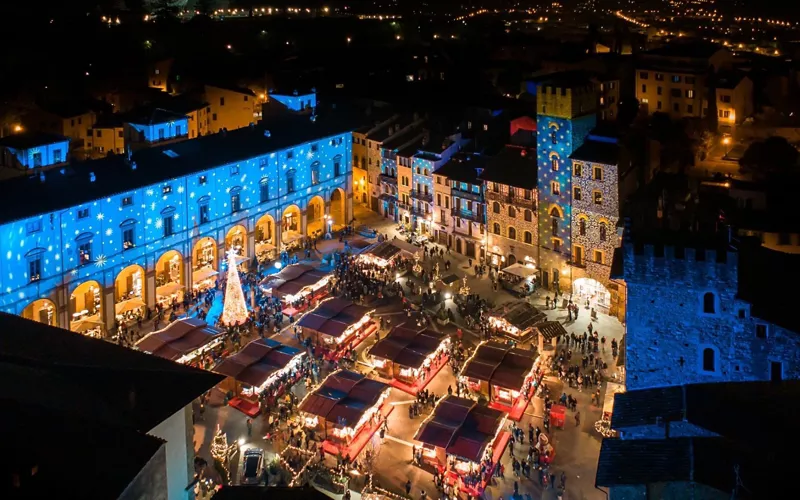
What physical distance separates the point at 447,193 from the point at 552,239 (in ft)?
29.7

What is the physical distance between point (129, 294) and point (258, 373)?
14473 millimetres

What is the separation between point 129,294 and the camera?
159ft

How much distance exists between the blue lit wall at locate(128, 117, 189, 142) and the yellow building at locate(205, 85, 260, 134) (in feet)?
35.6

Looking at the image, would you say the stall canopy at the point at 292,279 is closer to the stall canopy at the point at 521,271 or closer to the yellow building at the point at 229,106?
the stall canopy at the point at 521,271

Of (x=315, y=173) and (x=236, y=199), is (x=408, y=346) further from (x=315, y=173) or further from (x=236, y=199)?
(x=315, y=173)

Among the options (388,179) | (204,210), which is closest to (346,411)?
(204,210)

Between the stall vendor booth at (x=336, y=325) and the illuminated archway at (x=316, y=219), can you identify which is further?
the illuminated archway at (x=316, y=219)

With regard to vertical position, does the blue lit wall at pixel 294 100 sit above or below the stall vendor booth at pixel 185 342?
above

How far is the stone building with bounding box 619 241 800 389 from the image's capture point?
86.6 ft

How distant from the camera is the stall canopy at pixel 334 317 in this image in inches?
1670

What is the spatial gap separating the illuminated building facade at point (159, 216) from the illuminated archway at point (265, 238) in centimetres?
7

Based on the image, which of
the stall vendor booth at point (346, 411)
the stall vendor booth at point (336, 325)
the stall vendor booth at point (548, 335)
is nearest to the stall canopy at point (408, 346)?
the stall vendor booth at point (336, 325)

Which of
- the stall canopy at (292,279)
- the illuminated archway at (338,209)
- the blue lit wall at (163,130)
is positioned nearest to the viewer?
the stall canopy at (292,279)

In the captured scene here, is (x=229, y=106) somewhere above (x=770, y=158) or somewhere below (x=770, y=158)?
above
